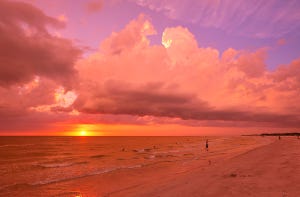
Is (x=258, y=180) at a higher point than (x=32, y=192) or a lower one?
higher

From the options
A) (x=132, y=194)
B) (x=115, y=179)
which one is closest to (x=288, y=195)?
(x=132, y=194)

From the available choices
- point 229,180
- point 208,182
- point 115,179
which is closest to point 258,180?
point 229,180

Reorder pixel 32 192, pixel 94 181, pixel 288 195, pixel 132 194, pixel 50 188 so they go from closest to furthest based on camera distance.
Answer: pixel 288 195, pixel 132 194, pixel 32 192, pixel 50 188, pixel 94 181

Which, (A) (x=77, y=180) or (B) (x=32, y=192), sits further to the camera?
(A) (x=77, y=180)

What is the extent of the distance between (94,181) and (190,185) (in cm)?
1022

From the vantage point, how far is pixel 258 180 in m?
16.7

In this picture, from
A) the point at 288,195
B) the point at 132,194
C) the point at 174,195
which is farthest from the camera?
the point at 132,194

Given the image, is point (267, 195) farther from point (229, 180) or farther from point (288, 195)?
point (229, 180)

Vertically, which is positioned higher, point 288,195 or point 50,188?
point 288,195

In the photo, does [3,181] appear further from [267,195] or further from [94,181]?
[267,195]

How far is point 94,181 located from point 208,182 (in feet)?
36.7

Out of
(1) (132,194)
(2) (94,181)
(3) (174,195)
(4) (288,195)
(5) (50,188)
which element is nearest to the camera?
(4) (288,195)

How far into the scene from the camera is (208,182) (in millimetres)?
17281

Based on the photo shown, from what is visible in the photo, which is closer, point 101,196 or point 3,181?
point 101,196
